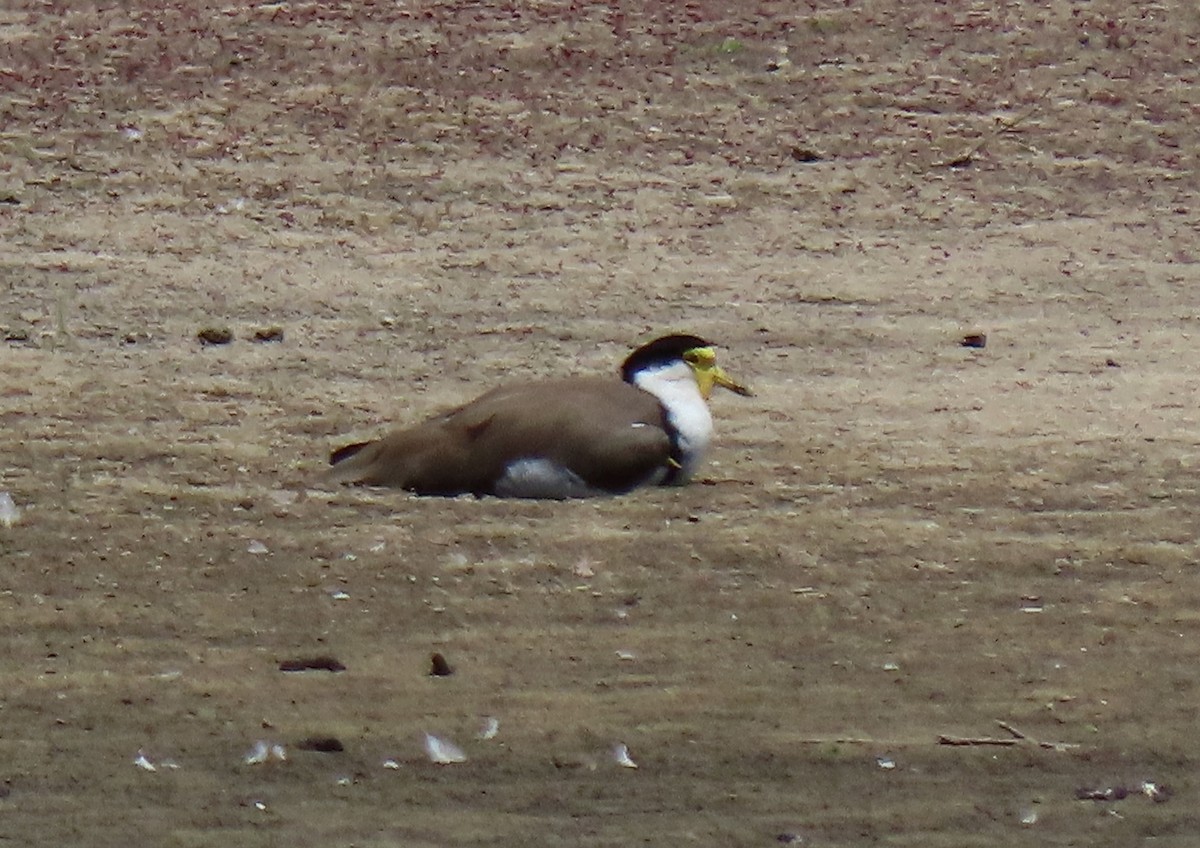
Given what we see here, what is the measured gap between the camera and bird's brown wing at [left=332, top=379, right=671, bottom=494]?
7.89 meters

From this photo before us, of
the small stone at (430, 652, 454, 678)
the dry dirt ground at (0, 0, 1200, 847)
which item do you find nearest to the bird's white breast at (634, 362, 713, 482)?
the dry dirt ground at (0, 0, 1200, 847)

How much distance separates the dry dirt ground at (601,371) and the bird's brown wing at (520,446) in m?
0.14

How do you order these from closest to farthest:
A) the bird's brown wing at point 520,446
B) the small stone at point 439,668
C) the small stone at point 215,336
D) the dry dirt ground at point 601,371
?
the dry dirt ground at point 601,371
the small stone at point 439,668
the bird's brown wing at point 520,446
the small stone at point 215,336

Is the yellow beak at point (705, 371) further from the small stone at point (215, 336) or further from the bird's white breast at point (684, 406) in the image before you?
the small stone at point (215, 336)

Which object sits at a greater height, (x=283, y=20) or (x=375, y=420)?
(x=283, y=20)

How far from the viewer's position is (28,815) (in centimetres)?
554

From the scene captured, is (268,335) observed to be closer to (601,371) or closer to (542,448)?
(601,371)

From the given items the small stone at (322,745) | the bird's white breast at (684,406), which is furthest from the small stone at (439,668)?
the bird's white breast at (684,406)

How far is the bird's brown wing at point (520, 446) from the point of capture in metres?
7.89

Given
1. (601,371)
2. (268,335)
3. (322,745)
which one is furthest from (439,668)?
(268,335)

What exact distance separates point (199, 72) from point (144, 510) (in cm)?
540

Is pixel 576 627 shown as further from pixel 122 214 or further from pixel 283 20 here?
pixel 283 20

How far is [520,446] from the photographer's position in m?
7.88

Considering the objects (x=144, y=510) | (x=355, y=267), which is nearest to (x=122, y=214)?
(x=355, y=267)
